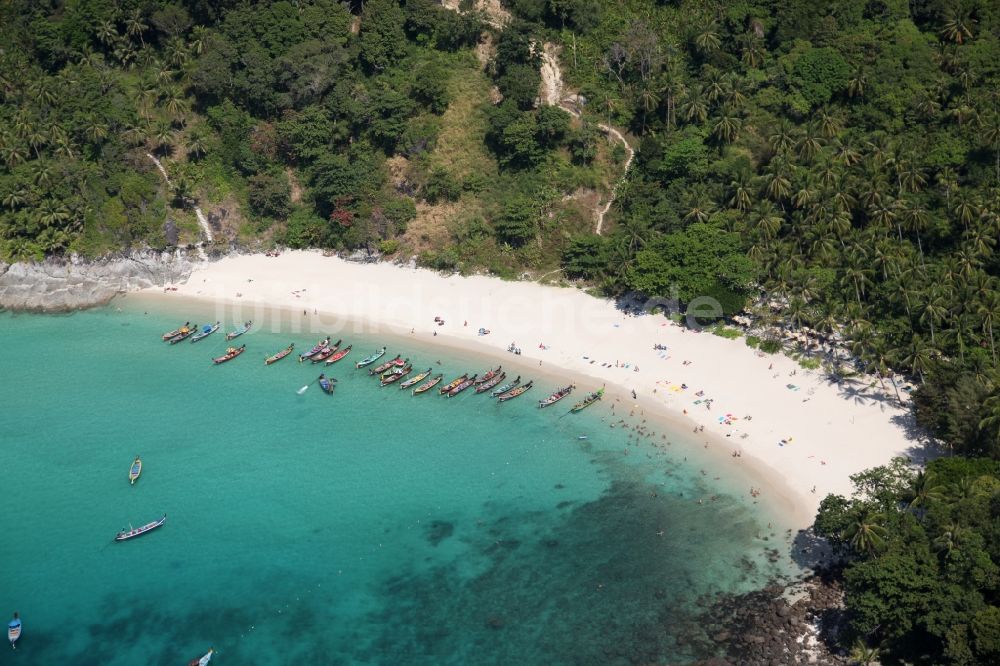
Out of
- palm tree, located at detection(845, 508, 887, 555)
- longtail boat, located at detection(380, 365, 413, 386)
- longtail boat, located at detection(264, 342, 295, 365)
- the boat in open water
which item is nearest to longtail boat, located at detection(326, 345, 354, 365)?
the boat in open water

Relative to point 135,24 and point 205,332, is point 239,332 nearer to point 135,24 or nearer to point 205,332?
point 205,332

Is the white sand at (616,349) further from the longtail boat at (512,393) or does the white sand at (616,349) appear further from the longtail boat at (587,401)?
the longtail boat at (512,393)

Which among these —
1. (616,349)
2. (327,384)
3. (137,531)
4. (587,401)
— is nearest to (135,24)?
(327,384)

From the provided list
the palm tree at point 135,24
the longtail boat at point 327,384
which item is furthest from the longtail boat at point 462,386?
the palm tree at point 135,24

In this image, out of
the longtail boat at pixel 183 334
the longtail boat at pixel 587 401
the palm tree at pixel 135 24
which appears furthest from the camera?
the palm tree at pixel 135 24

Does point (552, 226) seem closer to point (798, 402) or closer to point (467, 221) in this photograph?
point (467, 221)

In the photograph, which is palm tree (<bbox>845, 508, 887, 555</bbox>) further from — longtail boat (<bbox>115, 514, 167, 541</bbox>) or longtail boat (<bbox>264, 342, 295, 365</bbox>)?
longtail boat (<bbox>264, 342, 295, 365</bbox>)
